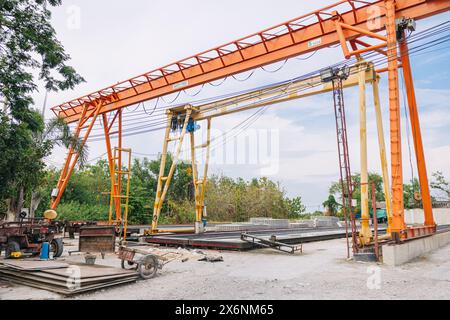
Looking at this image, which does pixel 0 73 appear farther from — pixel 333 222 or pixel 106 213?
pixel 333 222

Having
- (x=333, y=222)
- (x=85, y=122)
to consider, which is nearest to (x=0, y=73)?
(x=85, y=122)

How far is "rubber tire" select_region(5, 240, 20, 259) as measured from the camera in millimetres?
8909

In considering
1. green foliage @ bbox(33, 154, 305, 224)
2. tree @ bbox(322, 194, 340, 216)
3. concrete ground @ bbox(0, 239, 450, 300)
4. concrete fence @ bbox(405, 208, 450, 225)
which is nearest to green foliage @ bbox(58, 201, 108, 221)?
green foliage @ bbox(33, 154, 305, 224)

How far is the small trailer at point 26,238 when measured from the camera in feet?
29.5

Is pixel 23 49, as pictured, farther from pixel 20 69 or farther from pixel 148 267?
pixel 148 267

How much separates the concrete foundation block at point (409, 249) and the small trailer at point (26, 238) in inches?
332

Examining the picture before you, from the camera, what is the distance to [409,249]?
8.77 meters

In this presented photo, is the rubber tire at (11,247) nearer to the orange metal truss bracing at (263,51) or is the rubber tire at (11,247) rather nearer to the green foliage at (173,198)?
the orange metal truss bracing at (263,51)

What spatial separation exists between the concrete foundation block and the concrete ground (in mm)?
209

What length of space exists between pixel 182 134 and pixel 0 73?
897cm

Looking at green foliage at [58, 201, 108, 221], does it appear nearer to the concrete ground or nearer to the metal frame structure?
the metal frame structure

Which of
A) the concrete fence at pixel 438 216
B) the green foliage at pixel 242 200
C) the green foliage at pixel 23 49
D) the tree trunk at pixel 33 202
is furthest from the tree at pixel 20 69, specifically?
the concrete fence at pixel 438 216

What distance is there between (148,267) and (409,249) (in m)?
6.44

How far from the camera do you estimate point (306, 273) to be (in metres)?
7.13
